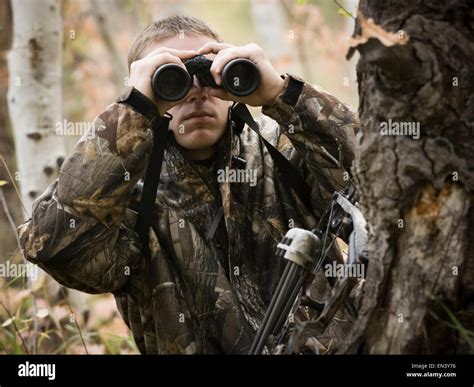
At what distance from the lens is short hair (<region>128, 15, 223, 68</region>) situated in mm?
3779

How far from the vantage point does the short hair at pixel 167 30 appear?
378cm

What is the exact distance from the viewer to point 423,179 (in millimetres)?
2570

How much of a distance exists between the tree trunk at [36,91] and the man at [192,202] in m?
2.13

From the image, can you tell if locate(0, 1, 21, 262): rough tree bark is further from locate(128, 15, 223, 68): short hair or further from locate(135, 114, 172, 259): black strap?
locate(135, 114, 172, 259): black strap

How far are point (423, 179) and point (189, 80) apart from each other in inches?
44.9

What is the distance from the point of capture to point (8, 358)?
9.68 feet

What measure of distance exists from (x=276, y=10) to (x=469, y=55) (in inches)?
→ 466

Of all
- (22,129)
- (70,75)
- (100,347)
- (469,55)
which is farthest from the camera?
(70,75)

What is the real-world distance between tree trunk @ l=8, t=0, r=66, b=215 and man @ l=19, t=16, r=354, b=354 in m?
2.13

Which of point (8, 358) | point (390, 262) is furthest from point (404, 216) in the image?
point (8, 358)

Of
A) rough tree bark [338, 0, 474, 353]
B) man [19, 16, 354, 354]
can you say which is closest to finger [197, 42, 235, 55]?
man [19, 16, 354, 354]

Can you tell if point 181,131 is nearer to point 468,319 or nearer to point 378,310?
point 378,310

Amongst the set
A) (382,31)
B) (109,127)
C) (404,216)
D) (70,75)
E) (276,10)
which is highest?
(276,10)

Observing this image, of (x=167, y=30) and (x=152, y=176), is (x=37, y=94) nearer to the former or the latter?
(x=167, y=30)
